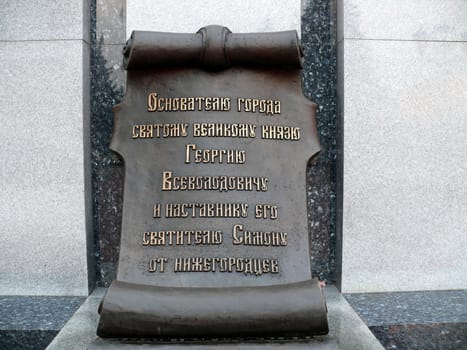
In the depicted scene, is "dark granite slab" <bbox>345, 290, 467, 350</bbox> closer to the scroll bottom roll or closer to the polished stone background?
the polished stone background

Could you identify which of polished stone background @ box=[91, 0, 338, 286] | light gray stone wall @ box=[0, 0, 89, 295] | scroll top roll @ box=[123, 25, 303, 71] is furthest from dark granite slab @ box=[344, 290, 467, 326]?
light gray stone wall @ box=[0, 0, 89, 295]

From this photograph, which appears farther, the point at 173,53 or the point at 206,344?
the point at 173,53

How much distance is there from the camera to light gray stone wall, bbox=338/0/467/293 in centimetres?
336

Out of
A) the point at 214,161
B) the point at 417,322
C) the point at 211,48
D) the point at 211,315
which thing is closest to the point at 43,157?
the point at 214,161

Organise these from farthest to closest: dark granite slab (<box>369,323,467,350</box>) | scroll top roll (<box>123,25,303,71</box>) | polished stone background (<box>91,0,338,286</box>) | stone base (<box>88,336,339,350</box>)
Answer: polished stone background (<box>91,0,338,286</box>) < scroll top roll (<box>123,25,303,71</box>) < dark granite slab (<box>369,323,467,350</box>) < stone base (<box>88,336,339,350</box>)

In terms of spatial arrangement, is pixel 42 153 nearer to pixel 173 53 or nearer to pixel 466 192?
pixel 173 53

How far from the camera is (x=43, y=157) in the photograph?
131 inches

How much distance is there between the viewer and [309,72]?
11.5ft

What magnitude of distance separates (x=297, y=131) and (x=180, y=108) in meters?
0.77

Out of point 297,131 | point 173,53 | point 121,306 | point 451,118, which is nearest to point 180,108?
point 173,53

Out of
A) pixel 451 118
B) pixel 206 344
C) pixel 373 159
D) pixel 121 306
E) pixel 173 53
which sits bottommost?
pixel 206 344

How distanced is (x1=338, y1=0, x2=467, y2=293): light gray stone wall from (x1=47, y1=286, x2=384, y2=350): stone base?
42cm

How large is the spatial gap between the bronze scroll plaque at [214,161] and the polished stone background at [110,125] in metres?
0.50

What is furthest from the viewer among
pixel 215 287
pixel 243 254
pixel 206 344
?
pixel 243 254
